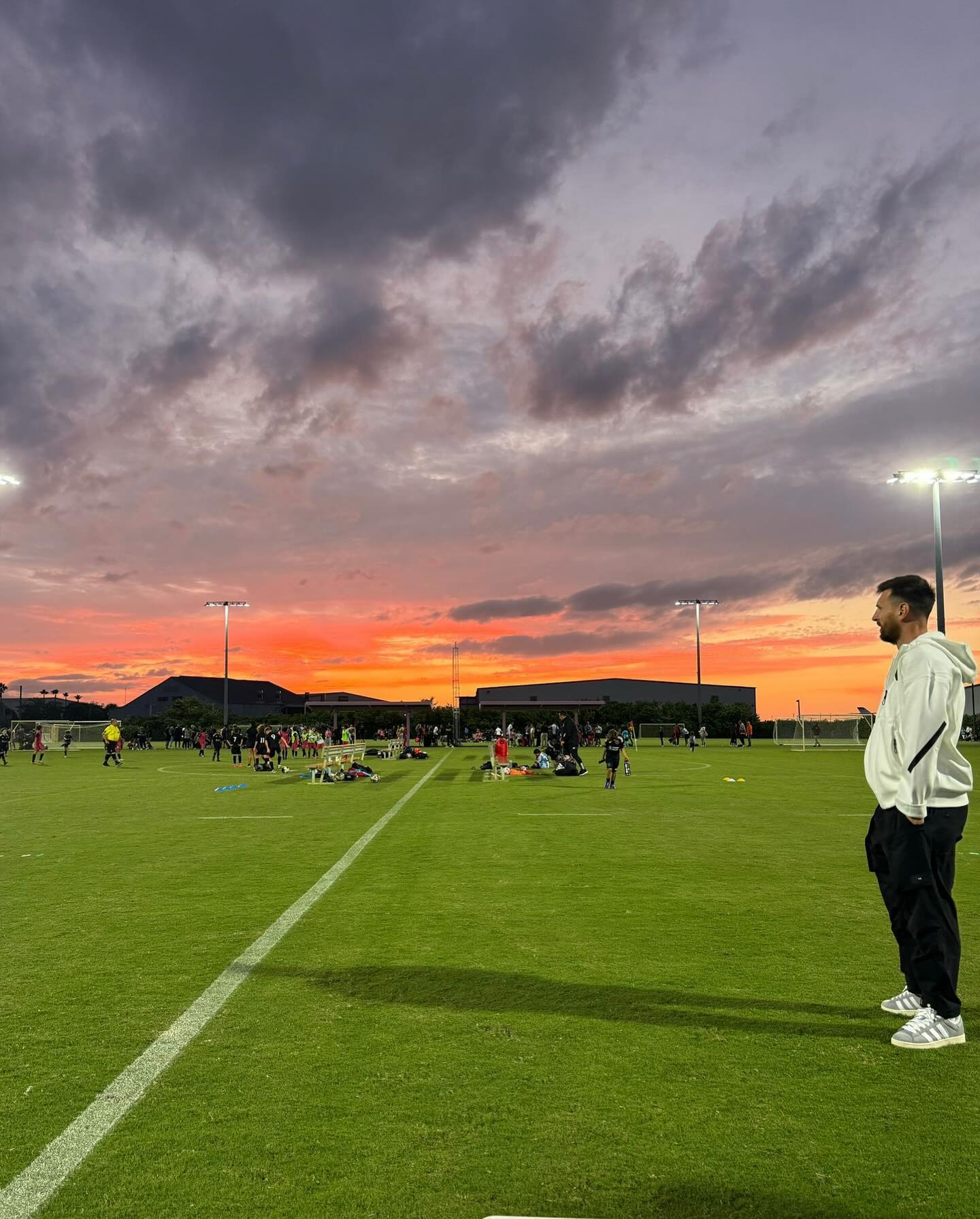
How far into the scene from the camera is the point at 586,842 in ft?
41.1

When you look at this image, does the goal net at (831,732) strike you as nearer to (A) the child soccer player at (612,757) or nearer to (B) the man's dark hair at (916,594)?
(A) the child soccer player at (612,757)

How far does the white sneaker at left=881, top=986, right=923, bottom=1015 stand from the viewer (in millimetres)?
5090

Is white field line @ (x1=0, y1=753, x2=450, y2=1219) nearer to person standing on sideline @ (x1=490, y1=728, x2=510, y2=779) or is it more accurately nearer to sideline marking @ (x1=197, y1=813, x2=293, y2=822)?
sideline marking @ (x1=197, y1=813, x2=293, y2=822)

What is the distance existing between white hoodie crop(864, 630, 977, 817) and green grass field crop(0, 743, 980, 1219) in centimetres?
125

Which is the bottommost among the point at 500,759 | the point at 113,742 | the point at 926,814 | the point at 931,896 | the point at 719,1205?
the point at 719,1205

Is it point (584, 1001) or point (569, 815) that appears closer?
point (584, 1001)

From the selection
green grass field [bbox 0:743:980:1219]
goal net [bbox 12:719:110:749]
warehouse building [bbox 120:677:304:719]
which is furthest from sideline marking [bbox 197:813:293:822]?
warehouse building [bbox 120:677:304:719]

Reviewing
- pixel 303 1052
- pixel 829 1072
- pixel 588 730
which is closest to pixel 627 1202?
pixel 829 1072

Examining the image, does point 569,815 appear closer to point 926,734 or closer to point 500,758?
point 500,758

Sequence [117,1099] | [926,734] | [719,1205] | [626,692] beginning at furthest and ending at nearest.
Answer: [626,692] < [926,734] < [117,1099] < [719,1205]

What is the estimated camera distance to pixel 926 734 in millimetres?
4645

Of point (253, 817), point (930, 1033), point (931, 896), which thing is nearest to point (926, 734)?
point (931, 896)

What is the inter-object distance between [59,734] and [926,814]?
209 feet

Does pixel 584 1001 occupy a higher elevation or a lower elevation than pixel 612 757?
lower
